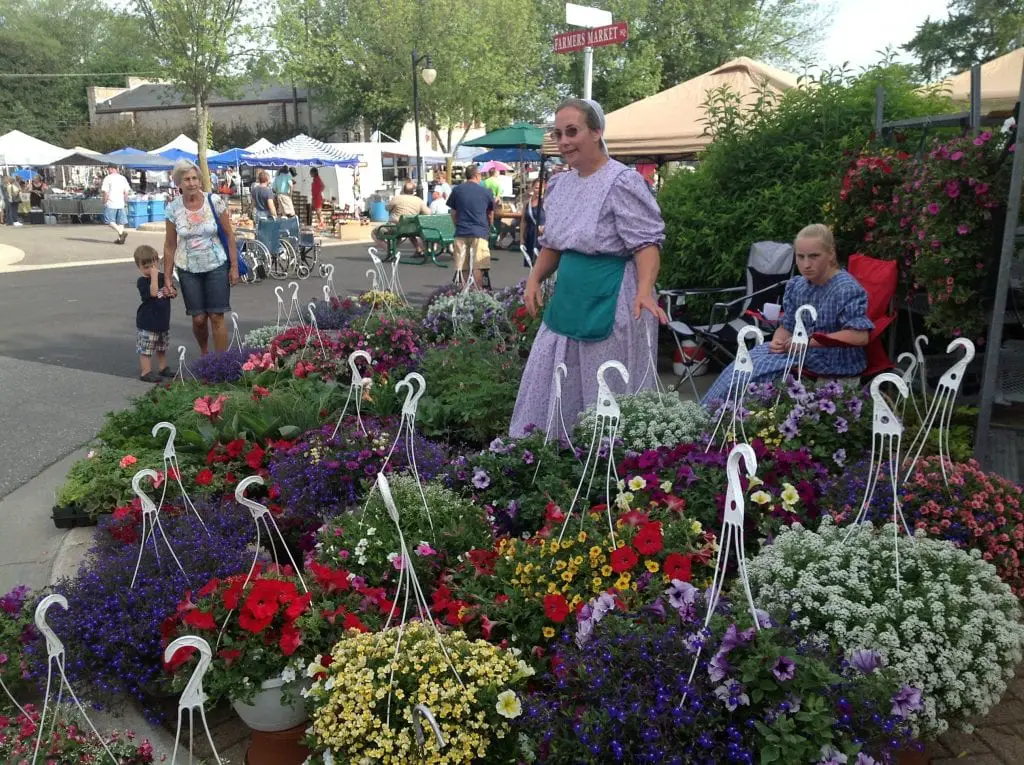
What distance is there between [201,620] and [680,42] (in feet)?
123

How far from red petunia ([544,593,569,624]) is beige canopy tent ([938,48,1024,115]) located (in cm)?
682

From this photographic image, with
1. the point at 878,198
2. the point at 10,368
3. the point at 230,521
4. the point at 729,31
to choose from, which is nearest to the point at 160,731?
the point at 230,521

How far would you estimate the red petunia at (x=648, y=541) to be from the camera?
2.50m

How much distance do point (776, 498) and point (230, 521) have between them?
2082 mm

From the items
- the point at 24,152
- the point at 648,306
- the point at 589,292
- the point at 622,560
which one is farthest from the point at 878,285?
the point at 24,152

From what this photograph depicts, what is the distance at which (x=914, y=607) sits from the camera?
2.12 meters

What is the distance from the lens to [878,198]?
5.13 m

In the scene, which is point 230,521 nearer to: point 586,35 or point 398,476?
point 398,476

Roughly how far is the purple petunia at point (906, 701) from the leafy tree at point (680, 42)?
33355mm

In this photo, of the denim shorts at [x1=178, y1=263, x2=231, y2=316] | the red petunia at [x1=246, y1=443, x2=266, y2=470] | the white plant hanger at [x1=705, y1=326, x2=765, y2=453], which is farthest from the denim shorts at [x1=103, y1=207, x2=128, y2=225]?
the white plant hanger at [x1=705, y1=326, x2=765, y2=453]

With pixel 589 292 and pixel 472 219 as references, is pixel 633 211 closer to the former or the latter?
pixel 589 292

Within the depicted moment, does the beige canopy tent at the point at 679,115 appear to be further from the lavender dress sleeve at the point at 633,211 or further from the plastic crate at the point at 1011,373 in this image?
the lavender dress sleeve at the point at 633,211

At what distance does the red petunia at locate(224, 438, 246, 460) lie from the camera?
4.20 m

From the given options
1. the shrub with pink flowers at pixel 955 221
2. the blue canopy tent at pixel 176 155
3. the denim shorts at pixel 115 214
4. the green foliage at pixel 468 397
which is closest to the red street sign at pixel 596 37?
the shrub with pink flowers at pixel 955 221
